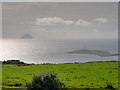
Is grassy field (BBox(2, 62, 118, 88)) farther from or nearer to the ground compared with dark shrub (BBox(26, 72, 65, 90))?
nearer to the ground

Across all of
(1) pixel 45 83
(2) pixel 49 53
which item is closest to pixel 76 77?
(1) pixel 45 83

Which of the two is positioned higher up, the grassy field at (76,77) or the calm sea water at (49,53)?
the calm sea water at (49,53)

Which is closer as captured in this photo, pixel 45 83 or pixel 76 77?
pixel 45 83

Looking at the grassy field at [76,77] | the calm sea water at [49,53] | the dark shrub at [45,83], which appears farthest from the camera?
the calm sea water at [49,53]

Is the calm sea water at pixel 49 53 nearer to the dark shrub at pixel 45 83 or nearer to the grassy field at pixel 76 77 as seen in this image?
the grassy field at pixel 76 77

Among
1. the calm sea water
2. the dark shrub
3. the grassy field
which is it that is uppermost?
the calm sea water

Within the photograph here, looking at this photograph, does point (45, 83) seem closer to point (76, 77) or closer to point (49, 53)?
point (76, 77)

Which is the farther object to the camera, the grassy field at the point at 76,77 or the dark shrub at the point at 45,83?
the grassy field at the point at 76,77

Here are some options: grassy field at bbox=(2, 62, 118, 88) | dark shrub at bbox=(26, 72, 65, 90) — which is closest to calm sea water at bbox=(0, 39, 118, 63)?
grassy field at bbox=(2, 62, 118, 88)

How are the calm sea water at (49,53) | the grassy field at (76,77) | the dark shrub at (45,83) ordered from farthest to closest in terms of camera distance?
the calm sea water at (49,53)
the grassy field at (76,77)
the dark shrub at (45,83)

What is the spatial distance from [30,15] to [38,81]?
3698 cm

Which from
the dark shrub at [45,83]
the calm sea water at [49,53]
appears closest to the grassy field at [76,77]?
the dark shrub at [45,83]

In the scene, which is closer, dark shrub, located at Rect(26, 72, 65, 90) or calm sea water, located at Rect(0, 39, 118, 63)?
dark shrub, located at Rect(26, 72, 65, 90)

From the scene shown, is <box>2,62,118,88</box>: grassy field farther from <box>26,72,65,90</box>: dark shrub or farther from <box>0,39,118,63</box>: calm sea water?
<box>0,39,118,63</box>: calm sea water
